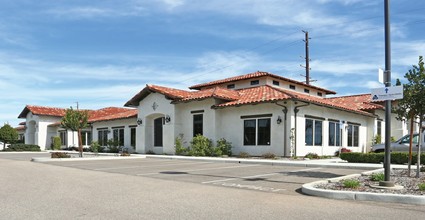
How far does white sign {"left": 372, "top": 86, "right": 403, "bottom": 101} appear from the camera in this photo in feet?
31.0

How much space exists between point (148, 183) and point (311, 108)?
48.7 ft

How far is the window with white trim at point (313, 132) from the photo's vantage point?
77.1ft

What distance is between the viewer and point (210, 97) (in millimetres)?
25172

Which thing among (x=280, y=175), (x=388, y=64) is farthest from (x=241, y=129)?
(x=388, y=64)

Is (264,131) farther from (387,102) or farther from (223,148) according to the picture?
(387,102)

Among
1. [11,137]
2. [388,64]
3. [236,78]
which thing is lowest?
[11,137]

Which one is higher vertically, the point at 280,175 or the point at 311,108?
the point at 311,108

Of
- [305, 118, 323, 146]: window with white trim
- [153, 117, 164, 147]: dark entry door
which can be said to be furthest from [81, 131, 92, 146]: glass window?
[305, 118, 323, 146]: window with white trim

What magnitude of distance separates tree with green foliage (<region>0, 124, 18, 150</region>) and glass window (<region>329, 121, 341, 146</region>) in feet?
138

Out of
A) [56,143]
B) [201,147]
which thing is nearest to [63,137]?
[56,143]

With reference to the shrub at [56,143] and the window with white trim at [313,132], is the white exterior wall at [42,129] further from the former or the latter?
the window with white trim at [313,132]

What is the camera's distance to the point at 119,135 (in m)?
36.8

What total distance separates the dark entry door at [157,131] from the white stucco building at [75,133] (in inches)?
168

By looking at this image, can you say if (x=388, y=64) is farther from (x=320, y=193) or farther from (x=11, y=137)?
(x=11, y=137)
